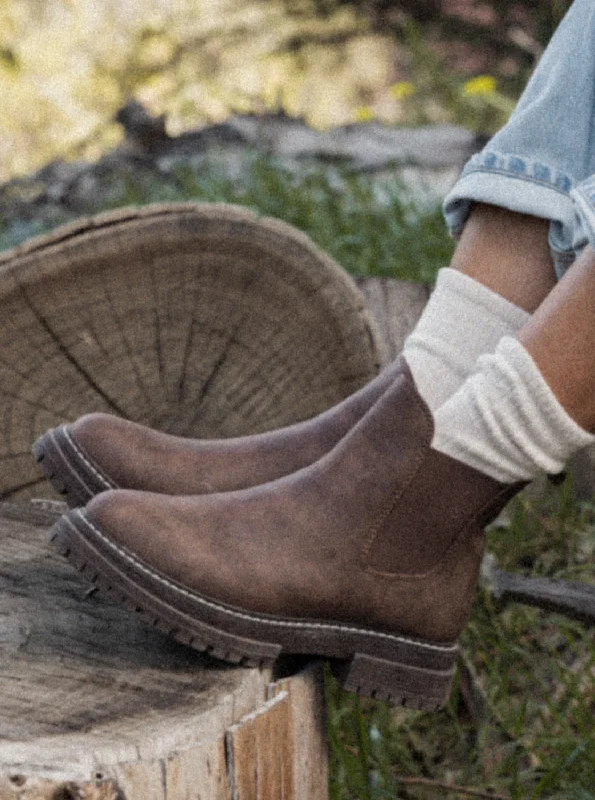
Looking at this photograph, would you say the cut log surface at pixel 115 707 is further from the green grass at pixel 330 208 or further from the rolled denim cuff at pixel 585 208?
the green grass at pixel 330 208

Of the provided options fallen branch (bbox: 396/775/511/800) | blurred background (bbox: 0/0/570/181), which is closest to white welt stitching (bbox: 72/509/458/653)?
fallen branch (bbox: 396/775/511/800)

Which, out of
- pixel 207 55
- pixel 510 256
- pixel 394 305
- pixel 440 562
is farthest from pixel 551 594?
pixel 207 55

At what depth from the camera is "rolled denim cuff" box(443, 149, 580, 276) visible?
4.30 feet

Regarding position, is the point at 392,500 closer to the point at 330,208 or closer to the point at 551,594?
the point at 551,594

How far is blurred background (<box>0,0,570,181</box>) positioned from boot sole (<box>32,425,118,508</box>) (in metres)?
3.83

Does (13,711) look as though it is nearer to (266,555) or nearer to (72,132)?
(266,555)

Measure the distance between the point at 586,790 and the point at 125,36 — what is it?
4915 millimetres

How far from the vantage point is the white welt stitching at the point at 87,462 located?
1.45 metres

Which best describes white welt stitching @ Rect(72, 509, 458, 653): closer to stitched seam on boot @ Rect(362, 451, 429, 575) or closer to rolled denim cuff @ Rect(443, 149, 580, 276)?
stitched seam on boot @ Rect(362, 451, 429, 575)

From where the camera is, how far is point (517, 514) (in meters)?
2.10

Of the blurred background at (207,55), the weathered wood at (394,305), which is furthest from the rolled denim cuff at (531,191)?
the blurred background at (207,55)

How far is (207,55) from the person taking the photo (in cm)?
555

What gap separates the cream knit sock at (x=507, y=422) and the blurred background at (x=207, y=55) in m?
3.98

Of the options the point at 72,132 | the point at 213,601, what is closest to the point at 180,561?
the point at 213,601
